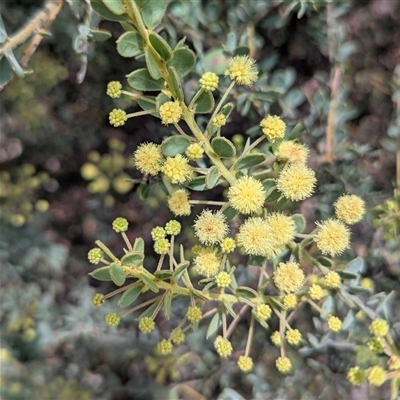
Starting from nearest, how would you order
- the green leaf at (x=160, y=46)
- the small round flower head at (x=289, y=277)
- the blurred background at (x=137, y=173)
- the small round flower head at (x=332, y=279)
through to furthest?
the green leaf at (x=160, y=46), the small round flower head at (x=289, y=277), the small round flower head at (x=332, y=279), the blurred background at (x=137, y=173)

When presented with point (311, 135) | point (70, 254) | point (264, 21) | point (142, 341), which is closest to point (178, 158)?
point (311, 135)

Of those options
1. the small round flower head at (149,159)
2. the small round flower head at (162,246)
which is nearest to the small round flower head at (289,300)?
the small round flower head at (162,246)

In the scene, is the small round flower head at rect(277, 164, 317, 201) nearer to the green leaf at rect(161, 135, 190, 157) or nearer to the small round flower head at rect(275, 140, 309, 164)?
the small round flower head at rect(275, 140, 309, 164)

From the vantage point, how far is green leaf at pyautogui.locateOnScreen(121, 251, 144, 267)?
2.99ft

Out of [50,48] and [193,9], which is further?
[50,48]

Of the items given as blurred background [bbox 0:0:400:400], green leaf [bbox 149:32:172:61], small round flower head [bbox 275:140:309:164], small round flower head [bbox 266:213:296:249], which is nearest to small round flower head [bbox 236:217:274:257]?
small round flower head [bbox 266:213:296:249]

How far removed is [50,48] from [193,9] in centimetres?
84

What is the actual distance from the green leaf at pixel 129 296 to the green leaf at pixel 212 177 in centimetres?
25

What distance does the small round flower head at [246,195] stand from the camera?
92 cm

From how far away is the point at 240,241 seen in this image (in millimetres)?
968

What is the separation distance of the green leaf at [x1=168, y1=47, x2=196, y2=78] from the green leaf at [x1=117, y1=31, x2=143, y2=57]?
58 mm

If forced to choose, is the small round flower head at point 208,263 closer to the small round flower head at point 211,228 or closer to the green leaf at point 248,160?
the small round flower head at point 211,228

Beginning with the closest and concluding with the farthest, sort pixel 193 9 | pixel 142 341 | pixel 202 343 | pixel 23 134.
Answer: pixel 193 9, pixel 202 343, pixel 142 341, pixel 23 134

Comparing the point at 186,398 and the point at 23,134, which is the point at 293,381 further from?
the point at 23,134
